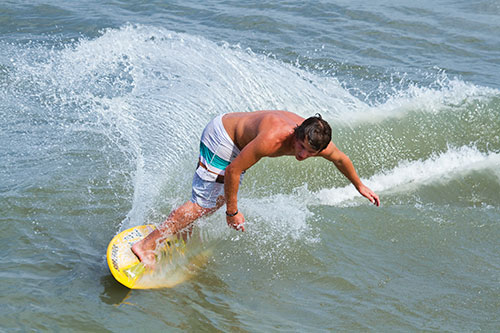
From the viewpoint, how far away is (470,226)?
5.42 m

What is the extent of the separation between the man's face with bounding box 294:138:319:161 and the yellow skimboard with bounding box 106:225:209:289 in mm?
1613

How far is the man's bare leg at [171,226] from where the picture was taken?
4512 millimetres

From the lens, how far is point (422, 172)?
22.7ft

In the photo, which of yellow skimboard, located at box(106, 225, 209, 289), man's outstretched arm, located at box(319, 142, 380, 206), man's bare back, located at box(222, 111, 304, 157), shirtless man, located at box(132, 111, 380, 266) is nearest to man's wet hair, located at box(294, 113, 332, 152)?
shirtless man, located at box(132, 111, 380, 266)

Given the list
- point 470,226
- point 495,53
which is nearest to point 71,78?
point 470,226

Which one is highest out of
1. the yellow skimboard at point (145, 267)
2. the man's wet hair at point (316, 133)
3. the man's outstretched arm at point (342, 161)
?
the man's wet hair at point (316, 133)

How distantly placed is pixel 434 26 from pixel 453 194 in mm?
8059

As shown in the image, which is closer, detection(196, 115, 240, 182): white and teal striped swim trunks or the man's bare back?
the man's bare back

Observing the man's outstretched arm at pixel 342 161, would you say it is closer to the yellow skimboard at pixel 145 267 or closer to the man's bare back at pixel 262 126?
the man's bare back at pixel 262 126

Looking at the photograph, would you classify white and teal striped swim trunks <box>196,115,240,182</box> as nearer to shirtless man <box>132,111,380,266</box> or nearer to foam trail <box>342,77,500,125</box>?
shirtless man <box>132,111,380,266</box>

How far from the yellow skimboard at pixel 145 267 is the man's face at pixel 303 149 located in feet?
5.29

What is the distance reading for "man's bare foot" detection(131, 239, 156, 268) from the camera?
456 centimetres

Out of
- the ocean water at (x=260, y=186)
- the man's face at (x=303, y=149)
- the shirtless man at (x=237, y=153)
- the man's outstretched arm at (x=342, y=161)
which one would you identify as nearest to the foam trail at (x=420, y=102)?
the ocean water at (x=260, y=186)

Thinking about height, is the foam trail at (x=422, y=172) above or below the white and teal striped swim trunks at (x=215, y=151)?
below
